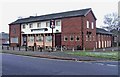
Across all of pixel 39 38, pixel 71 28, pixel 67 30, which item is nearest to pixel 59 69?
pixel 71 28

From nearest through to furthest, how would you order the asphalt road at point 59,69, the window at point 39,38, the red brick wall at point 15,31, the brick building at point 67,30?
the asphalt road at point 59,69 → the brick building at point 67,30 → the window at point 39,38 → the red brick wall at point 15,31

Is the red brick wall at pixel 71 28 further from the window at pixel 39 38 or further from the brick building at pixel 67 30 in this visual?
the window at pixel 39 38

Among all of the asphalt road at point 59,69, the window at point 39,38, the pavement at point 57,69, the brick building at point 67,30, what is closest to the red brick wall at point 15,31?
the brick building at point 67,30

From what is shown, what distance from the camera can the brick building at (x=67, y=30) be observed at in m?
42.0

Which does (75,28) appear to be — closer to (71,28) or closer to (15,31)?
(71,28)

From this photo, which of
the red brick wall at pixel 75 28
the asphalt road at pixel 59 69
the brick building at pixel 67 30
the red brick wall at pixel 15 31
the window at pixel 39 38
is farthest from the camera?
the red brick wall at pixel 15 31

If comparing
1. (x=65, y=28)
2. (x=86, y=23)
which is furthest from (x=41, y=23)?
(x=86, y=23)

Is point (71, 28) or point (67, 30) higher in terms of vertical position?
point (71, 28)

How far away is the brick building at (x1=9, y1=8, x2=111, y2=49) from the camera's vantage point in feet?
138

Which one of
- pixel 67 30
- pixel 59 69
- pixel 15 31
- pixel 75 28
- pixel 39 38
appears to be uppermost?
pixel 15 31

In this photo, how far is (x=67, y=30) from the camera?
4372 centimetres

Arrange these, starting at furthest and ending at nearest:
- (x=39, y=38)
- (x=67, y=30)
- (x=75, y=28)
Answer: (x=39, y=38)
(x=67, y=30)
(x=75, y=28)

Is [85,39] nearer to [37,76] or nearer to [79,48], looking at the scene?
[79,48]

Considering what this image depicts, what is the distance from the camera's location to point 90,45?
44.6 meters
